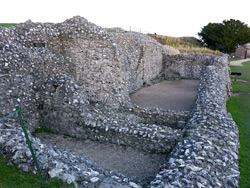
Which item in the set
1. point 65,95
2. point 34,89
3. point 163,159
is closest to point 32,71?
point 34,89

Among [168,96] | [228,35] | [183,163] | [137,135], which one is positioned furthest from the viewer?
[228,35]

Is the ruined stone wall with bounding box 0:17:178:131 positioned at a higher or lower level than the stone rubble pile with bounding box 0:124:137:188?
higher

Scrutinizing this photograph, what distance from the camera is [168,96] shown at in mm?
15039

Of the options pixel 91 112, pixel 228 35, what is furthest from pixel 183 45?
pixel 91 112

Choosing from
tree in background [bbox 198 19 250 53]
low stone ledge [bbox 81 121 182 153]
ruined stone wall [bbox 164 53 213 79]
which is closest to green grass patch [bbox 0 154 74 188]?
low stone ledge [bbox 81 121 182 153]

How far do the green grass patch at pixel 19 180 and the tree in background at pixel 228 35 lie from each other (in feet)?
151

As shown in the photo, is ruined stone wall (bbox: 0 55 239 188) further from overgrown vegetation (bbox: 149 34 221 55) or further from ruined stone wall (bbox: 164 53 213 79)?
overgrown vegetation (bbox: 149 34 221 55)

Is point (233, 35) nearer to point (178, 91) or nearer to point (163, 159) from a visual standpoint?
point (178, 91)

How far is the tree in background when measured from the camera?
42.4 metres

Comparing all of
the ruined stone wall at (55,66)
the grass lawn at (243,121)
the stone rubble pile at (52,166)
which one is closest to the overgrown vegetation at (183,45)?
the grass lawn at (243,121)

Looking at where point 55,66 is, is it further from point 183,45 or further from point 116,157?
point 183,45

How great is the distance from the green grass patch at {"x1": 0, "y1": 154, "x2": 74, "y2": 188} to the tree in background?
45929 millimetres

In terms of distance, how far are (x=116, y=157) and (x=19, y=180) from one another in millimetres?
3437

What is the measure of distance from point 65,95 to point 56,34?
12.2 feet
